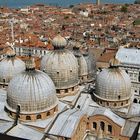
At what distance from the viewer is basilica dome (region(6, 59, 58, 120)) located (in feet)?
63.6

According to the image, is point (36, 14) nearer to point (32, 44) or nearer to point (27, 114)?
point (32, 44)

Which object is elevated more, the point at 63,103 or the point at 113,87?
the point at 113,87

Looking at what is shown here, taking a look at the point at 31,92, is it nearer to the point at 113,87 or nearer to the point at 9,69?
the point at 9,69

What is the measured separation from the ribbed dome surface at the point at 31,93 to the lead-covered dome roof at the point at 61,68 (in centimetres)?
285

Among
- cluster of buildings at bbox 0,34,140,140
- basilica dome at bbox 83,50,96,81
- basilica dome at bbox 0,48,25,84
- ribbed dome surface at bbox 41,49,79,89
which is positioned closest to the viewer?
cluster of buildings at bbox 0,34,140,140

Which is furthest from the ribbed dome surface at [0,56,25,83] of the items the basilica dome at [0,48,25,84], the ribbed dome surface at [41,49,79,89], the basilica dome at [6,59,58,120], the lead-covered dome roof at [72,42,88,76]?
the lead-covered dome roof at [72,42,88,76]

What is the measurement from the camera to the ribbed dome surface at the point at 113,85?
Result: 2197 centimetres

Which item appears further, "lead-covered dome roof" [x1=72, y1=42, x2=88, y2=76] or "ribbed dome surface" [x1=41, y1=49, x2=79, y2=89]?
"lead-covered dome roof" [x1=72, y1=42, x2=88, y2=76]

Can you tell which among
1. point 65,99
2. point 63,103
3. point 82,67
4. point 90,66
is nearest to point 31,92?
point 63,103

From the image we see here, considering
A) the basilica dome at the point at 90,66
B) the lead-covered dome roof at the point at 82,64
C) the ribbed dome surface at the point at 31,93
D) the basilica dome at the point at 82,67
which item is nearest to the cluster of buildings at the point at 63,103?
the ribbed dome surface at the point at 31,93

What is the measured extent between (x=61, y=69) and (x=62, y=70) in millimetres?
99

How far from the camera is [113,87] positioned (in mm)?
21984

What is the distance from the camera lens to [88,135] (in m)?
21.8

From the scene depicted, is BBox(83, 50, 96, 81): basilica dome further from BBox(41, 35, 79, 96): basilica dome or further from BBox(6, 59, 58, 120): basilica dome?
BBox(6, 59, 58, 120): basilica dome
